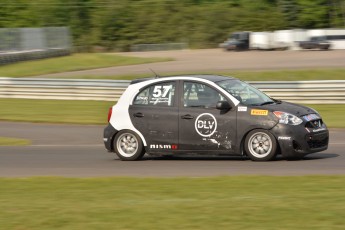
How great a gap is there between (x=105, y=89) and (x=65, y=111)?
→ 2627 millimetres

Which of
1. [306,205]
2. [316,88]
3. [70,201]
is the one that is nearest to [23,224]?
[70,201]

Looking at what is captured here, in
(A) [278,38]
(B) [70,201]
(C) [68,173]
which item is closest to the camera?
(B) [70,201]

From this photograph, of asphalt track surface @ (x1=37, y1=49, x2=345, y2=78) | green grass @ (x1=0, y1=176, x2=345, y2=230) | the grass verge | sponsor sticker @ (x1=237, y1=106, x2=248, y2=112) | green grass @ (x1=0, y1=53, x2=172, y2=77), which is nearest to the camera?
green grass @ (x1=0, y1=176, x2=345, y2=230)

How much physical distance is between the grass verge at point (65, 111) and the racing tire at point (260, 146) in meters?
7.45

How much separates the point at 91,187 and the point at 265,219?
3.37 meters

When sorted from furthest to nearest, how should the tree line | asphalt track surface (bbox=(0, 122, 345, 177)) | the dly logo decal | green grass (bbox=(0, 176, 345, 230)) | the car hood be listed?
1. the tree line
2. the dly logo decal
3. the car hood
4. asphalt track surface (bbox=(0, 122, 345, 177))
5. green grass (bbox=(0, 176, 345, 230))

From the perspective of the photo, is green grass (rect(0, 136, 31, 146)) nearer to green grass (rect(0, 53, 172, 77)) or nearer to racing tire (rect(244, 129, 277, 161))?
racing tire (rect(244, 129, 277, 161))

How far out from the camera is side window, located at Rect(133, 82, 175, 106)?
1362 cm

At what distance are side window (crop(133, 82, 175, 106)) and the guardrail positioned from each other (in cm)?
1161

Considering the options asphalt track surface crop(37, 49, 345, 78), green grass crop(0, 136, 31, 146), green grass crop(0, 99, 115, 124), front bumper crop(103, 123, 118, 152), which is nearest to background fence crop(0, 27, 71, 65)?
asphalt track surface crop(37, 49, 345, 78)

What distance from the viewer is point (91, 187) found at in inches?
394

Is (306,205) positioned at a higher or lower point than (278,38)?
lower

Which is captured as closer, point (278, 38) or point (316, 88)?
point (316, 88)

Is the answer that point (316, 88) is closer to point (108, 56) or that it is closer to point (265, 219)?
point (265, 219)
